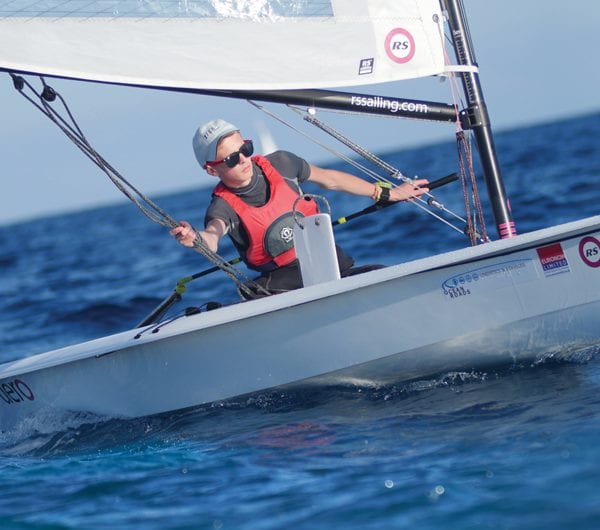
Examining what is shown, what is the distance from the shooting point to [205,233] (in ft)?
15.8

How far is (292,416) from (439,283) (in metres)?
0.88

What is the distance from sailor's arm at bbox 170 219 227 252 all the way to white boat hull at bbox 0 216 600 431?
1.02 ft

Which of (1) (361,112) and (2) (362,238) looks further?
(2) (362,238)

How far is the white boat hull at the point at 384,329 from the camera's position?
4.55 m

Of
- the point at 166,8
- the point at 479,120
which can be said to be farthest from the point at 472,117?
the point at 166,8

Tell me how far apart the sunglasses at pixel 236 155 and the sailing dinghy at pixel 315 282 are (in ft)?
0.79

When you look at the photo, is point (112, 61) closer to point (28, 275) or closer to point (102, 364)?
point (102, 364)

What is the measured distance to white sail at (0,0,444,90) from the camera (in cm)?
439

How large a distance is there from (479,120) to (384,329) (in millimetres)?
1205

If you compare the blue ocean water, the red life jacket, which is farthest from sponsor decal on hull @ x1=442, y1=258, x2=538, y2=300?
the red life jacket

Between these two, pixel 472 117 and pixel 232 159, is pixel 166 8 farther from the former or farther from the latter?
pixel 472 117

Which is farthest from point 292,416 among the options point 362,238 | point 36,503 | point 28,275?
point 28,275

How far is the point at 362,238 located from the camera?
43.6 feet

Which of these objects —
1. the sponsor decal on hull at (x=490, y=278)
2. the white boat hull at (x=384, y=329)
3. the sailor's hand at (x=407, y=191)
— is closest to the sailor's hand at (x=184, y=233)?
the white boat hull at (x=384, y=329)
